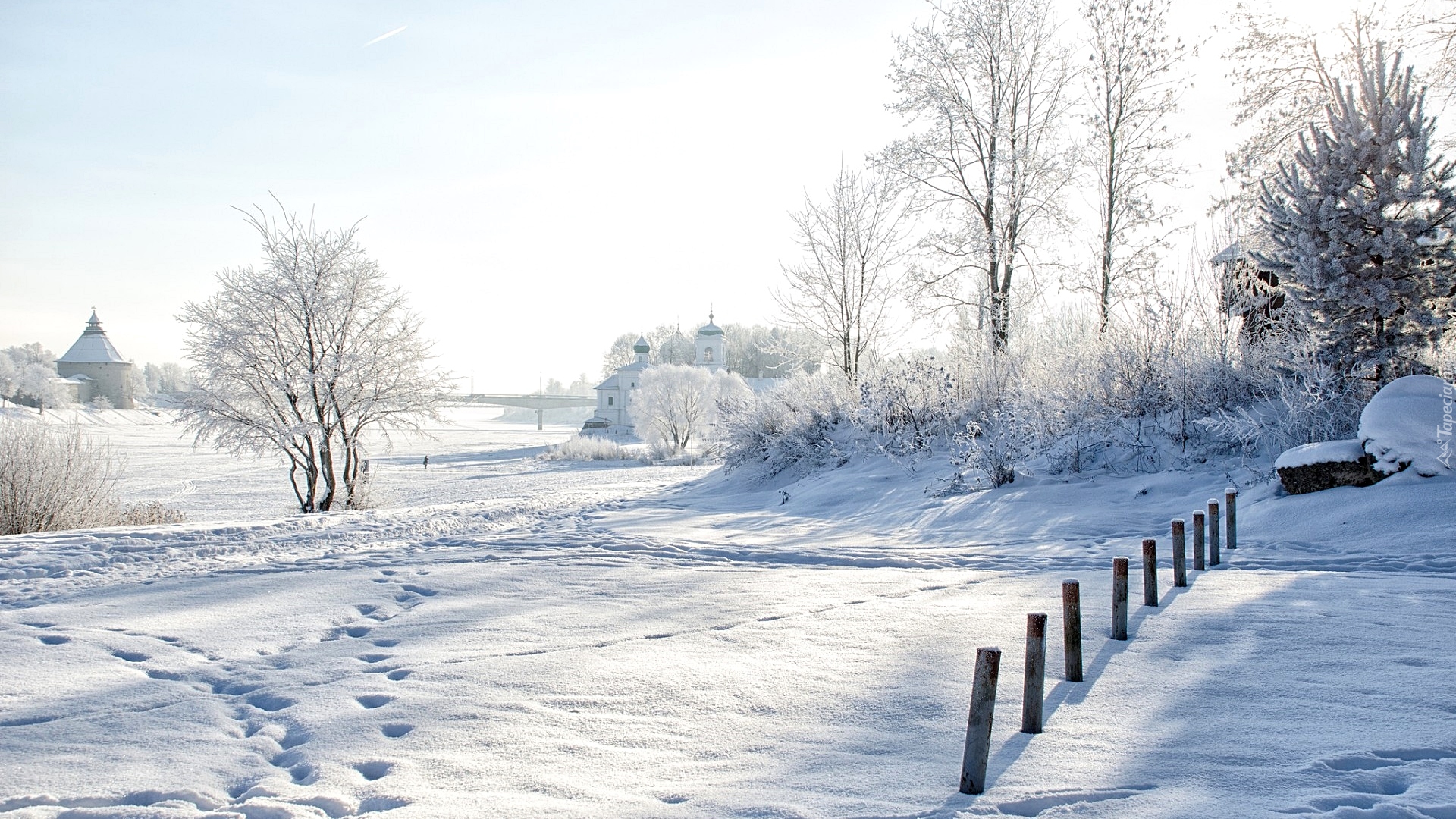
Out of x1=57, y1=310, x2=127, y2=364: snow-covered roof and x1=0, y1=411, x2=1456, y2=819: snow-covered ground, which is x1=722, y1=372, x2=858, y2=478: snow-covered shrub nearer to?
x1=0, y1=411, x2=1456, y2=819: snow-covered ground

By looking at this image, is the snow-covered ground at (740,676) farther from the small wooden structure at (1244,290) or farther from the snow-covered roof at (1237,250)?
the snow-covered roof at (1237,250)

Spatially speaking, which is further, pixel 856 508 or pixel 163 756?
pixel 856 508

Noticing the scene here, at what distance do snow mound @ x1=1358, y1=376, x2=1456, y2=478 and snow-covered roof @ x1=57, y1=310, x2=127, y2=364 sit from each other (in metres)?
117

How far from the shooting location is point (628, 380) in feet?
274

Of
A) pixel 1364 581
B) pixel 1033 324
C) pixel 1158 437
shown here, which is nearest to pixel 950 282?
pixel 1033 324

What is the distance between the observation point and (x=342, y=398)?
19391 millimetres

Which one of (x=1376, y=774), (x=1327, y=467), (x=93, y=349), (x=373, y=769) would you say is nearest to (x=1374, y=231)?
(x=1327, y=467)

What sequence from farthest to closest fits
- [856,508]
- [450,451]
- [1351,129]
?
[450,451], [856,508], [1351,129]

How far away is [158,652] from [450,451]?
200 ft

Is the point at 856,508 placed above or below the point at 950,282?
below

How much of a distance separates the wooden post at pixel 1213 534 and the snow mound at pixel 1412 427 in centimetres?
224

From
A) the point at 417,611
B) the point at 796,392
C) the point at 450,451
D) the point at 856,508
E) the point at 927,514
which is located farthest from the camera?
the point at 450,451

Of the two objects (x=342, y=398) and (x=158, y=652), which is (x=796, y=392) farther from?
(x=158, y=652)

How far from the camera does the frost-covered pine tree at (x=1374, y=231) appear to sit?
28.9ft
